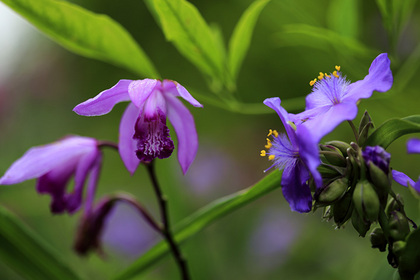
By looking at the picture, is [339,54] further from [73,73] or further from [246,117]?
[73,73]

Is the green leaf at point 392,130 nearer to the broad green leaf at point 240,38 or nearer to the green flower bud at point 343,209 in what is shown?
the green flower bud at point 343,209

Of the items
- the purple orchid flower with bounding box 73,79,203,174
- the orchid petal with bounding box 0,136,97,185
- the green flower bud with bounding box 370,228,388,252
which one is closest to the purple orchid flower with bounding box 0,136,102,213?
the orchid petal with bounding box 0,136,97,185

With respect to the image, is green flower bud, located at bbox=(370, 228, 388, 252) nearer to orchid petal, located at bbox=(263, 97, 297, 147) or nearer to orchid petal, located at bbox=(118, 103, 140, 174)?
orchid petal, located at bbox=(263, 97, 297, 147)

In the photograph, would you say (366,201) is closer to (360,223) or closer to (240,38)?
(360,223)

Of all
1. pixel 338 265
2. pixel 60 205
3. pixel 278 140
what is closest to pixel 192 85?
pixel 338 265

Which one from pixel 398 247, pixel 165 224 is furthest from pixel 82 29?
pixel 398 247

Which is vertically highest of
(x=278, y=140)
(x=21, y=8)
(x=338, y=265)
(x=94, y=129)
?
(x=21, y=8)
